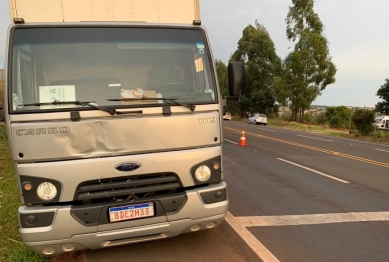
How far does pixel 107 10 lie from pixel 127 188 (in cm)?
220

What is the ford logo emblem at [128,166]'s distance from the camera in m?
3.20

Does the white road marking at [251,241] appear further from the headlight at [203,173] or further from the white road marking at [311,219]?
the headlight at [203,173]

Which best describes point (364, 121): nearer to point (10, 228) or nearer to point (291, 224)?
point (291, 224)

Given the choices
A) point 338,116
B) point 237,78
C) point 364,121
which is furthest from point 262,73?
point 237,78

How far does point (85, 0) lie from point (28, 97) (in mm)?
1433

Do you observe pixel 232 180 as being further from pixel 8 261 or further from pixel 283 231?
pixel 8 261

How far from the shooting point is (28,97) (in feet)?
10.3

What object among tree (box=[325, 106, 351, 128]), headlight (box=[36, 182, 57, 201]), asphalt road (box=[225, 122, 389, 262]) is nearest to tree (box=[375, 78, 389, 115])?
tree (box=[325, 106, 351, 128])

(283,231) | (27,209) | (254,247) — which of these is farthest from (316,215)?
(27,209)

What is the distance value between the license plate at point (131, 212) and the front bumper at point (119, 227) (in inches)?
2.1

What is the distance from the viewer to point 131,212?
3.25m

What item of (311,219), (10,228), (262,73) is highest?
(262,73)

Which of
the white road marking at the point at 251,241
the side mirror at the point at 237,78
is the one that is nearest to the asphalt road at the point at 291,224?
the white road marking at the point at 251,241

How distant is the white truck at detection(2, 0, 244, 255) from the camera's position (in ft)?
10.0
